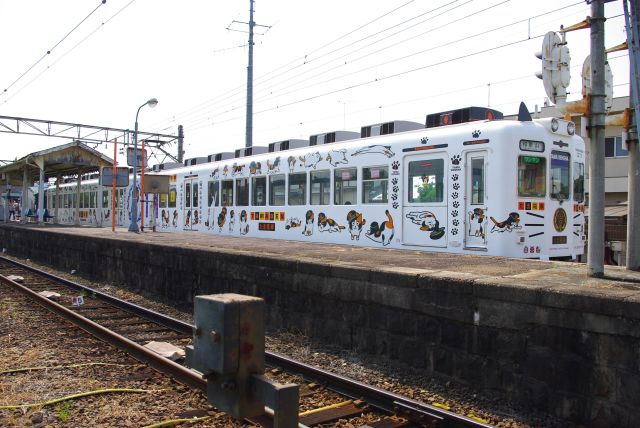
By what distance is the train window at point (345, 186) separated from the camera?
42.6ft

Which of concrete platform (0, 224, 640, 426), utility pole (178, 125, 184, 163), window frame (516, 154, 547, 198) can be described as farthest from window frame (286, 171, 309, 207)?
utility pole (178, 125, 184, 163)

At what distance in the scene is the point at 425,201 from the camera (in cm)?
1122

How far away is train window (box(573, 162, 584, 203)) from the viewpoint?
1153cm

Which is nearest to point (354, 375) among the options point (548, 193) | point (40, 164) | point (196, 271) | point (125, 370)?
point (125, 370)

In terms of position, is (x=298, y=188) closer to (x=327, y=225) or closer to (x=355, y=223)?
(x=327, y=225)

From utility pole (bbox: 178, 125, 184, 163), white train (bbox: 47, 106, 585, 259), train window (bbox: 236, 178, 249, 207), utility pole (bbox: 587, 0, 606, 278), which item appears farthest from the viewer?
utility pole (bbox: 178, 125, 184, 163)

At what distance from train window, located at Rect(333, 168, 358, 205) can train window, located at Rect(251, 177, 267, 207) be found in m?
3.37

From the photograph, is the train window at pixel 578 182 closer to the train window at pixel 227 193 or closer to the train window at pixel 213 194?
the train window at pixel 227 193

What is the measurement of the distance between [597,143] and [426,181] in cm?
507

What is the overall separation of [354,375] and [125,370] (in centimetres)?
255

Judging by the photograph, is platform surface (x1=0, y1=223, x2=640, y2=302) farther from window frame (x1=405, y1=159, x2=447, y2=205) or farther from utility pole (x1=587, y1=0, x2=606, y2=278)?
window frame (x1=405, y1=159, x2=447, y2=205)

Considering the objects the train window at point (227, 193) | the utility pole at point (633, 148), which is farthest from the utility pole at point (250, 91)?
the utility pole at point (633, 148)

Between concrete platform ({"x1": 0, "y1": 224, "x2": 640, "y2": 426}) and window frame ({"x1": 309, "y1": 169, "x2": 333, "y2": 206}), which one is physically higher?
window frame ({"x1": 309, "y1": 169, "x2": 333, "y2": 206})

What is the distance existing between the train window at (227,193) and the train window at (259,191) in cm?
136
